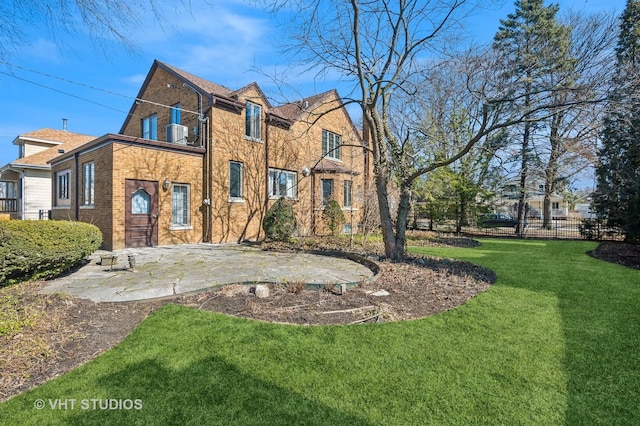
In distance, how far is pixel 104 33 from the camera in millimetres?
3578

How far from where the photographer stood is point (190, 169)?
39.3 feet

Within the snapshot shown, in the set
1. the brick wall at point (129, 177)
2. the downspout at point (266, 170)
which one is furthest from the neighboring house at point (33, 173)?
the downspout at point (266, 170)

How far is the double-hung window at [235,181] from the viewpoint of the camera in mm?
12992

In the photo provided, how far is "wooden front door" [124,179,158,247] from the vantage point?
34.2 feet

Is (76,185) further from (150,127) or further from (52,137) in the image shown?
(52,137)

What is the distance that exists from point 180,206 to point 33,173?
13302mm

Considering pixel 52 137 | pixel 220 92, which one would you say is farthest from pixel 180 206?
pixel 52 137

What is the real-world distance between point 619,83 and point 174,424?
969 cm

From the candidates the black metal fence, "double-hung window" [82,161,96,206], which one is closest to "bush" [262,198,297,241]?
"double-hung window" [82,161,96,206]

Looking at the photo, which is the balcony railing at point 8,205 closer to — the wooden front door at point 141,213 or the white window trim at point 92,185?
the white window trim at point 92,185

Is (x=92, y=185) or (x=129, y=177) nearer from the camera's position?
(x=129, y=177)

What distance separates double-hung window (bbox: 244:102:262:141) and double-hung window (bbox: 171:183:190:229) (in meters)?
3.62

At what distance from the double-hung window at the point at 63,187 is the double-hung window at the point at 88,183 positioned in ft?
6.71

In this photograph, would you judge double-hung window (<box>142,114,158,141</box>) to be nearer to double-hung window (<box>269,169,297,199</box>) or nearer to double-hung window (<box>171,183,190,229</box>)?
double-hung window (<box>171,183,190,229</box>)
